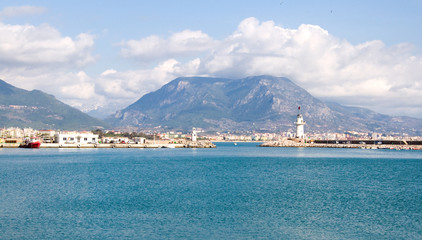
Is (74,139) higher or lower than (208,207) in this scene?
higher

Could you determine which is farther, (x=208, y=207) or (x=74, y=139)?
(x=74, y=139)

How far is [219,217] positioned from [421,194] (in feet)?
67.2

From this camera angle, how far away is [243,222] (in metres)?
28.1

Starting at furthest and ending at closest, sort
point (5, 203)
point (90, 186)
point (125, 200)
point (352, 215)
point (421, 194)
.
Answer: point (90, 186), point (421, 194), point (125, 200), point (5, 203), point (352, 215)

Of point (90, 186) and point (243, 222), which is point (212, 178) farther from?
point (243, 222)

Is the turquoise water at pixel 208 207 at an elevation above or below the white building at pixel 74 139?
below

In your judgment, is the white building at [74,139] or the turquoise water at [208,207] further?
the white building at [74,139]

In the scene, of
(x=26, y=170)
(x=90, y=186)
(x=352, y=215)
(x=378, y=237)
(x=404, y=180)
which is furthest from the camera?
(x=26, y=170)

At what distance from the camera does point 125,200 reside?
36000 millimetres

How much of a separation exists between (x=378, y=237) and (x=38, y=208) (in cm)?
2216

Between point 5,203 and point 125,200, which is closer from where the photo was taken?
point 5,203

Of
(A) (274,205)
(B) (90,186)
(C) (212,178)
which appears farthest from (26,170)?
(A) (274,205)

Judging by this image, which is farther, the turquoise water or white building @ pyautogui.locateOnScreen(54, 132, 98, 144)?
white building @ pyautogui.locateOnScreen(54, 132, 98, 144)

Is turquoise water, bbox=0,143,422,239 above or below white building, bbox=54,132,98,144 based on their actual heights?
below
